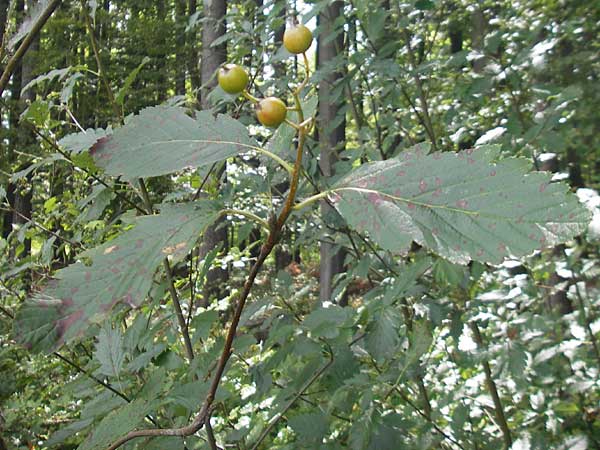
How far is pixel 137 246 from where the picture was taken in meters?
0.61

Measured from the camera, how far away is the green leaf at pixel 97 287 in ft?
1.82

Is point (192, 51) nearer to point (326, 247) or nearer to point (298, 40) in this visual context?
point (326, 247)

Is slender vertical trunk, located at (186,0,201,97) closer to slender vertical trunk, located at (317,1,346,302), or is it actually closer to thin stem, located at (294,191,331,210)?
slender vertical trunk, located at (317,1,346,302)

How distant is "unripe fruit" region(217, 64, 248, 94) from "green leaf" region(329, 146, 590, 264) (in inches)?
7.3

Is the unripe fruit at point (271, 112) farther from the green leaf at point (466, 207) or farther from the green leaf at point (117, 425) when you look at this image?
the green leaf at point (117, 425)

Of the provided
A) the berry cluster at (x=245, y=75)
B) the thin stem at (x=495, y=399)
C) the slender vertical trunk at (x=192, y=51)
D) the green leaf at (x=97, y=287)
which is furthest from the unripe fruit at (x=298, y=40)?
the slender vertical trunk at (x=192, y=51)

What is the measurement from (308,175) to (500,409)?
132 cm

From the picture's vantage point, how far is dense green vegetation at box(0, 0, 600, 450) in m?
0.62

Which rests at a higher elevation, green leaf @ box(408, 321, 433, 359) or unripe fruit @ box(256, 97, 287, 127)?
unripe fruit @ box(256, 97, 287, 127)

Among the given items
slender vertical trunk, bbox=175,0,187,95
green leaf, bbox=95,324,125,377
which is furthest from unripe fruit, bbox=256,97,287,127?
slender vertical trunk, bbox=175,0,187,95

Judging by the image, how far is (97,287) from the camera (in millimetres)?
571

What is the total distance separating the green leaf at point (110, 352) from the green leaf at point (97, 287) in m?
0.81

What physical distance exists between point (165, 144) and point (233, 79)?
127mm

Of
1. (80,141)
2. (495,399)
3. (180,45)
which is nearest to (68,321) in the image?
(80,141)
